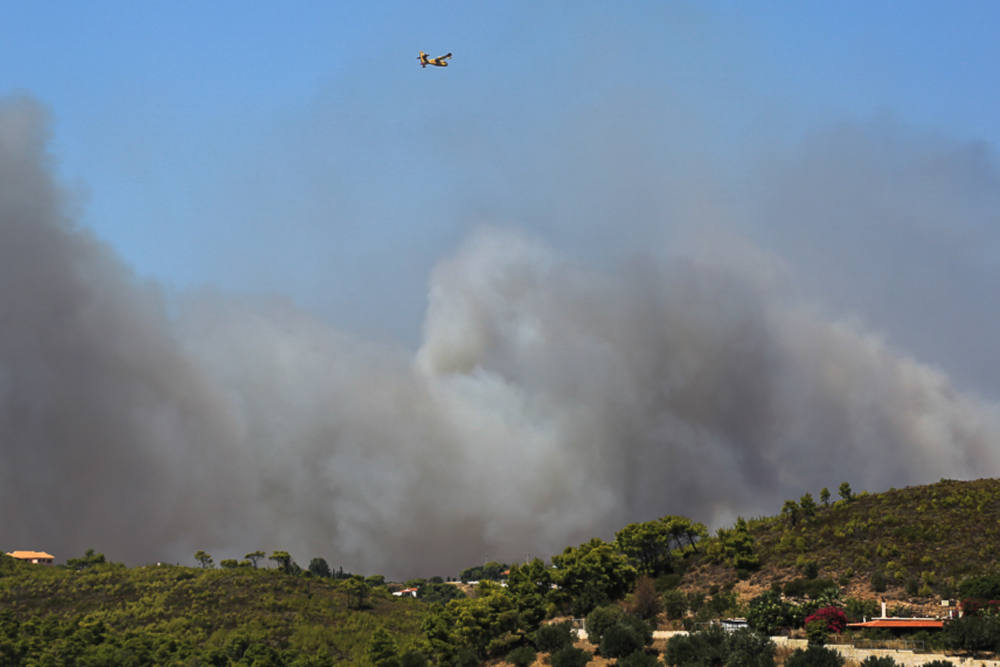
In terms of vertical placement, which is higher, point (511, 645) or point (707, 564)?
point (707, 564)

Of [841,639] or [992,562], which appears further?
[992,562]

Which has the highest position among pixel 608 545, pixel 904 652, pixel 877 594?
pixel 608 545

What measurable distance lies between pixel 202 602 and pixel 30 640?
25.4 metres

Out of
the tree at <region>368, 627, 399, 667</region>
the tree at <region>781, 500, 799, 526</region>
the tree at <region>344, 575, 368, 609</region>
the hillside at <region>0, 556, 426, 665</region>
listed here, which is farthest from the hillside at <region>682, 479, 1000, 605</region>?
the tree at <region>344, 575, 368, 609</region>

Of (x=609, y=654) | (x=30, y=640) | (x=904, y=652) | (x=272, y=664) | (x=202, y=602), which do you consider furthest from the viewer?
(x=202, y=602)

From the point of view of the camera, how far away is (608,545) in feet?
393

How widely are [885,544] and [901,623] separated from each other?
29.4 metres

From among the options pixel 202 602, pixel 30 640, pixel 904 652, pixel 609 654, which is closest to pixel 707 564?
pixel 609 654

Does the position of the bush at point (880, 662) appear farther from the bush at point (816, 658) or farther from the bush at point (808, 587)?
the bush at point (808, 587)

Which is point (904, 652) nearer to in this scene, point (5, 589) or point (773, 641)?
point (773, 641)

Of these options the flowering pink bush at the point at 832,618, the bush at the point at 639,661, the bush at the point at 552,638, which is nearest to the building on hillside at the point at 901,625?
the flowering pink bush at the point at 832,618

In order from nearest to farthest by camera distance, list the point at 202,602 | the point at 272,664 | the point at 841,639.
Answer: the point at 841,639
the point at 272,664
the point at 202,602

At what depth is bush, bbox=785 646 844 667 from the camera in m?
77.8

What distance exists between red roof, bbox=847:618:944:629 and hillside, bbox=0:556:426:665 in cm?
5901
